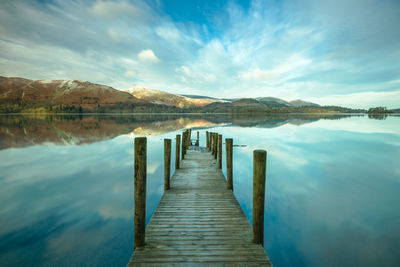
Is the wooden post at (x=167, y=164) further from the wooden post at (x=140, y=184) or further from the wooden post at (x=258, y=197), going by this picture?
the wooden post at (x=258, y=197)

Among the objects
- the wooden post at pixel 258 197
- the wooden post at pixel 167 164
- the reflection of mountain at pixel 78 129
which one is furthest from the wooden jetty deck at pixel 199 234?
the reflection of mountain at pixel 78 129

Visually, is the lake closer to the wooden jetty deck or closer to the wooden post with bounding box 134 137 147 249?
the wooden jetty deck

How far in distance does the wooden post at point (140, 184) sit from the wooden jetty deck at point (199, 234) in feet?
0.93

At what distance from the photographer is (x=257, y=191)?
473 cm

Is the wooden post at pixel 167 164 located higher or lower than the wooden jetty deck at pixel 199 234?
higher

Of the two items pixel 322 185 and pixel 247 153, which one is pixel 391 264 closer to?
pixel 322 185

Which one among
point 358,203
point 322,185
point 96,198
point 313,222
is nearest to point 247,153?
point 322,185

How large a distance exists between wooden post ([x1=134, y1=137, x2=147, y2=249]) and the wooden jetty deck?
28 cm

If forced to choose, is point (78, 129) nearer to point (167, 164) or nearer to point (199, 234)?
point (167, 164)

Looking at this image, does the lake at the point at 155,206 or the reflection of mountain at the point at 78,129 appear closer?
the lake at the point at 155,206

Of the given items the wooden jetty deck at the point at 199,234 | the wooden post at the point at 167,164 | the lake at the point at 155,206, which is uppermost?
the wooden post at the point at 167,164

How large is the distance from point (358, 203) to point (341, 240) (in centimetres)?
404

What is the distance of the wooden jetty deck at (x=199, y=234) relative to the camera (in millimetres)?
4137

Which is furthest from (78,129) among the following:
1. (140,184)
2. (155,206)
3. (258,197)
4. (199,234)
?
(258,197)
